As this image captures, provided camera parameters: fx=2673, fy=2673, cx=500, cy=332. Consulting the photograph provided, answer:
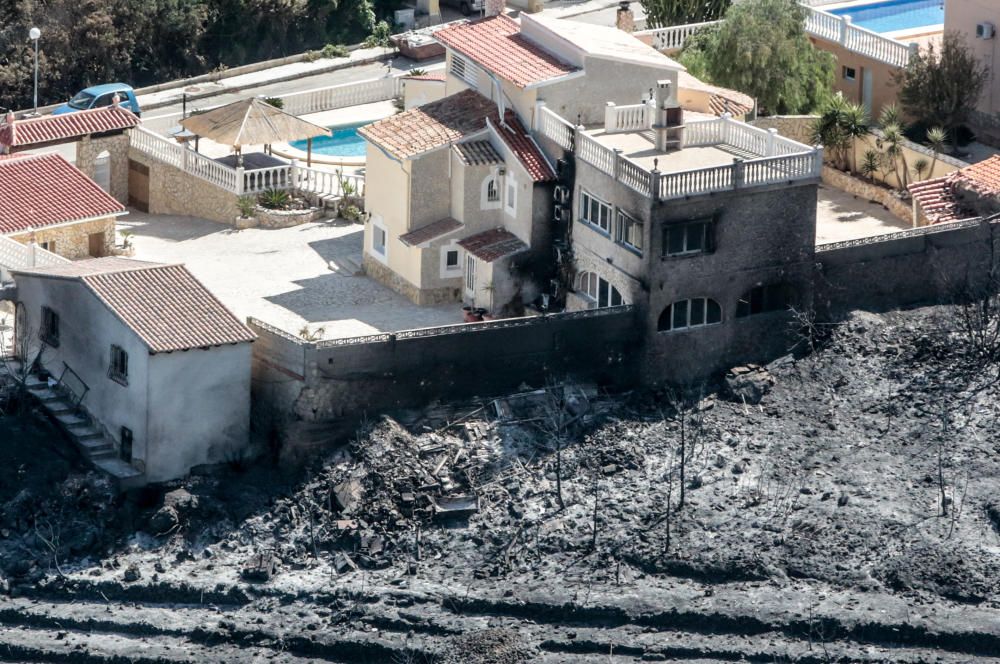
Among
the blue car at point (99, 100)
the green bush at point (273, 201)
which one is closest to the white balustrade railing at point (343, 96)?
the blue car at point (99, 100)

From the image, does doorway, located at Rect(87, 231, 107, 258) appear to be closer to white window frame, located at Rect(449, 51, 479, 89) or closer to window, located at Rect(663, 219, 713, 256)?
white window frame, located at Rect(449, 51, 479, 89)

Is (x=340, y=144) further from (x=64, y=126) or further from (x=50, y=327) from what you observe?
(x=50, y=327)

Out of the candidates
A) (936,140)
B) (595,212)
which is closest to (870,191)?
(936,140)

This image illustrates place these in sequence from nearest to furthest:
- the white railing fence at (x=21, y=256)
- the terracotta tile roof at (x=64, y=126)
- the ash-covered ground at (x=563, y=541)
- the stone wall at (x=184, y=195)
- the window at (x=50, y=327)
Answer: the ash-covered ground at (x=563, y=541), the window at (x=50, y=327), the white railing fence at (x=21, y=256), the terracotta tile roof at (x=64, y=126), the stone wall at (x=184, y=195)

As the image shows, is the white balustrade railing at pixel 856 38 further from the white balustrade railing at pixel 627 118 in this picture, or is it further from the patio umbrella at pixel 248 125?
the patio umbrella at pixel 248 125

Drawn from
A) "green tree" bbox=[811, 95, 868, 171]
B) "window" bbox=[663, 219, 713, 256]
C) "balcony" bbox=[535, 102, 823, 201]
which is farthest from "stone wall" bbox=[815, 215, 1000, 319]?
"green tree" bbox=[811, 95, 868, 171]

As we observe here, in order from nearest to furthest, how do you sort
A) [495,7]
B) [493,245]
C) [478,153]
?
[493,245] < [478,153] < [495,7]
